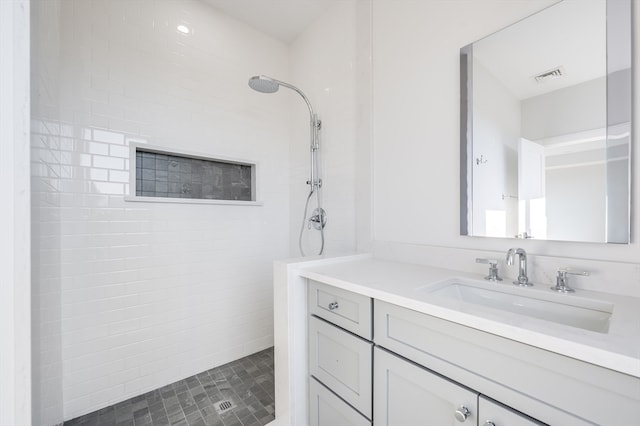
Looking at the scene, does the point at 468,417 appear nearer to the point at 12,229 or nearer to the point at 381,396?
the point at 381,396

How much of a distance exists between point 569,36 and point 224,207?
2.19m

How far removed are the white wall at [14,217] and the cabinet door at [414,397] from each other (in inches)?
41.0

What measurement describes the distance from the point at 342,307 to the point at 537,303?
73cm

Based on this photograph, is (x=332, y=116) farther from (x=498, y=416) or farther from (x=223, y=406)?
(x=223, y=406)

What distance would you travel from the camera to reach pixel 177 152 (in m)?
1.95

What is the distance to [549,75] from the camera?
43.5 inches

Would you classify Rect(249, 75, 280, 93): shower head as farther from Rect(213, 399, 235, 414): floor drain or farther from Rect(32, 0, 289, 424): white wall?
Rect(213, 399, 235, 414): floor drain

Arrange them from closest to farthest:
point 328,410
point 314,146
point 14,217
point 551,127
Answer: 1. point 14,217
2. point 551,127
3. point 328,410
4. point 314,146

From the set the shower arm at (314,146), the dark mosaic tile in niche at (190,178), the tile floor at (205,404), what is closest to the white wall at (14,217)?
the tile floor at (205,404)

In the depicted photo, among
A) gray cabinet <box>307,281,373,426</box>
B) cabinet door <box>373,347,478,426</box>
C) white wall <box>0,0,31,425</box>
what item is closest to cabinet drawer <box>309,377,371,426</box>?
gray cabinet <box>307,281,373,426</box>

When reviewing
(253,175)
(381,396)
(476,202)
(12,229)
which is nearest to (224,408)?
(381,396)

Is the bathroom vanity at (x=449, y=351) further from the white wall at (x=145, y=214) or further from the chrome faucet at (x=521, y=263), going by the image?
the white wall at (x=145, y=214)

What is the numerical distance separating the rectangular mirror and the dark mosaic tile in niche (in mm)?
1733

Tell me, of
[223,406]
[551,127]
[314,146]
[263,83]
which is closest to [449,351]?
[551,127]
